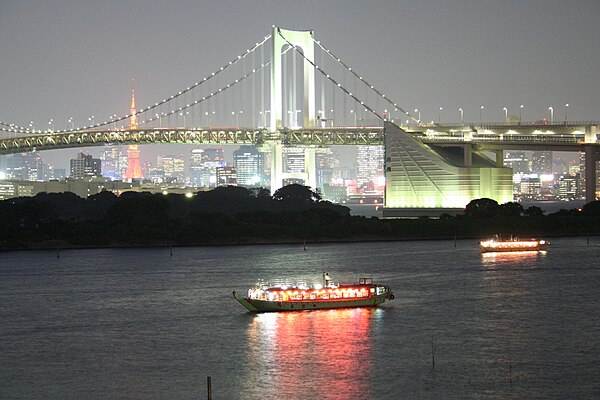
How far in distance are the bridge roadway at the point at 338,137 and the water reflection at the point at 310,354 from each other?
29.9m

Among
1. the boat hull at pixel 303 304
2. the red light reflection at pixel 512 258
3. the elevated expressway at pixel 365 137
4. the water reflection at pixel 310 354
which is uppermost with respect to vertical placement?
the elevated expressway at pixel 365 137

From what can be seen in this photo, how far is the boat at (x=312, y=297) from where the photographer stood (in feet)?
86.9

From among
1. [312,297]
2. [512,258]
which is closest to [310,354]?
[312,297]

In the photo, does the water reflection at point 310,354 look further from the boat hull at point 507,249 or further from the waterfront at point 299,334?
the boat hull at point 507,249

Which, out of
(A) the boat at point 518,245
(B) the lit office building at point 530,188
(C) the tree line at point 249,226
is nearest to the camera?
(A) the boat at point 518,245

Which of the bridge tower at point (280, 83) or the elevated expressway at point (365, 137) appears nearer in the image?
the elevated expressway at point (365, 137)

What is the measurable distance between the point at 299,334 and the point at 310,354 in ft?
7.27

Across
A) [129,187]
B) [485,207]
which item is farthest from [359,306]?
[129,187]

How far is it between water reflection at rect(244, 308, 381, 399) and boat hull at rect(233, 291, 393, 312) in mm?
220

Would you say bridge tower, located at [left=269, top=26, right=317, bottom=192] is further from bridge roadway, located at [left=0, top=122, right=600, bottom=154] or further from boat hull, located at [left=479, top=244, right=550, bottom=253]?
boat hull, located at [left=479, top=244, right=550, bottom=253]

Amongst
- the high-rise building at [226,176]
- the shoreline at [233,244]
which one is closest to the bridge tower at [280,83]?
the shoreline at [233,244]

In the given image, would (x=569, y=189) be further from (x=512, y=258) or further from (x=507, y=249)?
(x=512, y=258)

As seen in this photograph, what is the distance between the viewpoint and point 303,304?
26.7 meters

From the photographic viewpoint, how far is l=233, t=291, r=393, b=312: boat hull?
2642 cm
